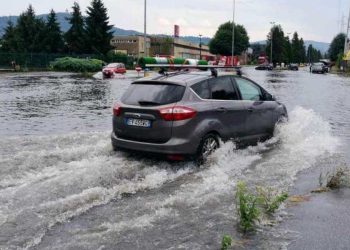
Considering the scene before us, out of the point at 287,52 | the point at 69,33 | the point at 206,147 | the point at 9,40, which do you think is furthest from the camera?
the point at 287,52

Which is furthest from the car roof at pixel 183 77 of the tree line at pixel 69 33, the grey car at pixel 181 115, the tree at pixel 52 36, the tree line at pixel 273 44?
the tree line at pixel 273 44

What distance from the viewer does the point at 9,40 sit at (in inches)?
3184

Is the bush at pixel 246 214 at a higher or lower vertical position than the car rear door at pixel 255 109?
lower

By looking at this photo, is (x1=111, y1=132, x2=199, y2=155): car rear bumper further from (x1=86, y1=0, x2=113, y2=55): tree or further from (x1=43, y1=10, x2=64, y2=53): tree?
(x1=43, y1=10, x2=64, y2=53): tree

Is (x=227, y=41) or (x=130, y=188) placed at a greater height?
(x=227, y=41)

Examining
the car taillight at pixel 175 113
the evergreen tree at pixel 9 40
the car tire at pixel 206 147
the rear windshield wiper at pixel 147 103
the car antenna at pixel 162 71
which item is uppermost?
the evergreen tree at pixel 9 40

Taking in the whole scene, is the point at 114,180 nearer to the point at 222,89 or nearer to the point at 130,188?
the point at 130,188

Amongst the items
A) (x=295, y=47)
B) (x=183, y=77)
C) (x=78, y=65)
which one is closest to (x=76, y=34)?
(x=78, y=65)

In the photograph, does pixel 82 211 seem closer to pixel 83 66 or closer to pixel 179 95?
pixel 179 95

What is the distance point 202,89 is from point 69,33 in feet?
233

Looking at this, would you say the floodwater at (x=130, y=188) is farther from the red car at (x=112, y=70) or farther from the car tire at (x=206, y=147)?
the red car at (x=112, y=70)

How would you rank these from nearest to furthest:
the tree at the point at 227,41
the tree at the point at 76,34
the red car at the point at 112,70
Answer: the red car at the point at 112,70 → the tree at the point at 76,34 → the tree at the point at 227,41

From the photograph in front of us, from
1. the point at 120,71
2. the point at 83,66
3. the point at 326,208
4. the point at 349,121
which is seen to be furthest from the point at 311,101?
the point at 83,66

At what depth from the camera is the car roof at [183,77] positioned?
27.2 ft
